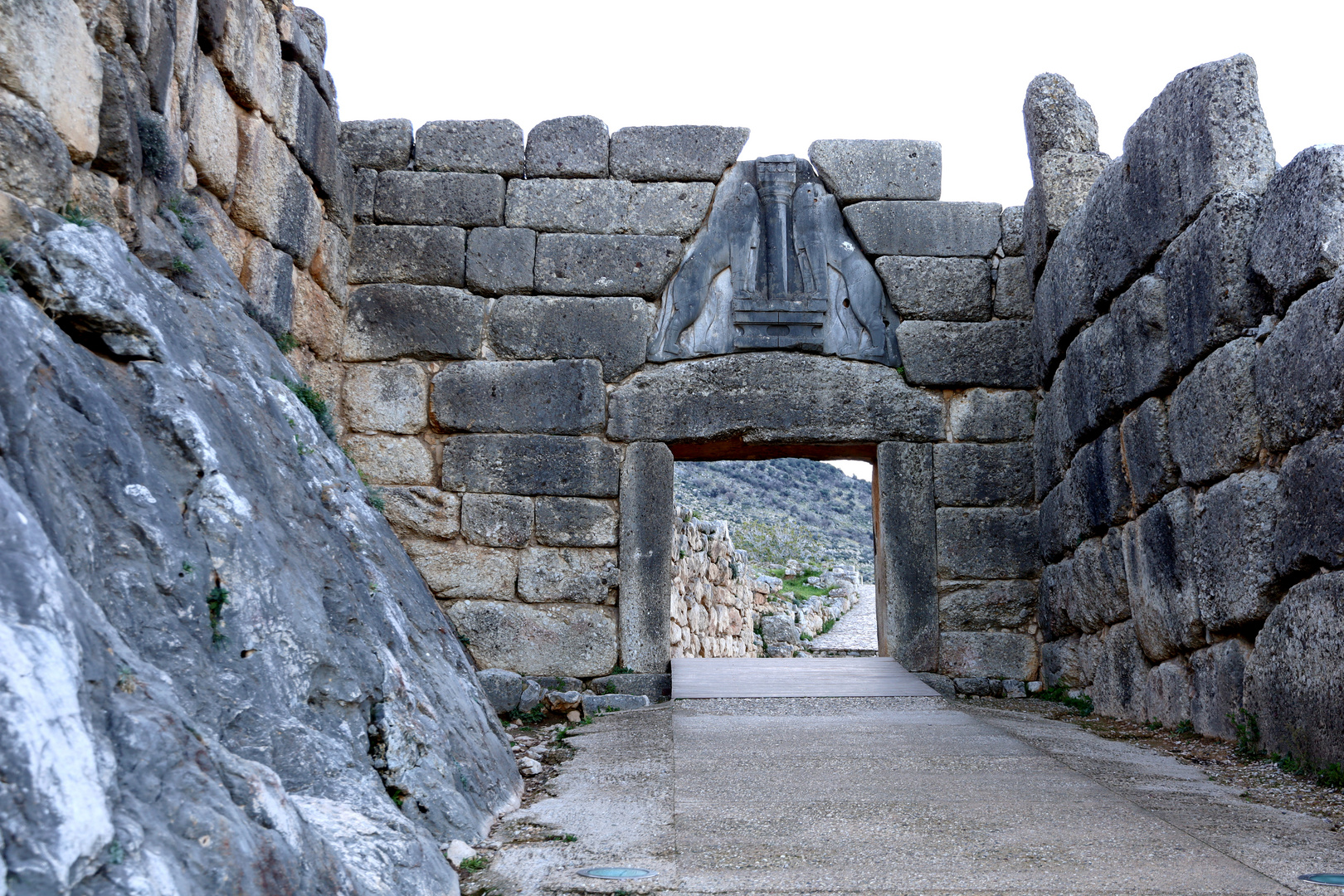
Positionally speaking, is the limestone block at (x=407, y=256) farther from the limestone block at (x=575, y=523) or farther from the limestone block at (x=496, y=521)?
the limestone block at (x=575, y=523)

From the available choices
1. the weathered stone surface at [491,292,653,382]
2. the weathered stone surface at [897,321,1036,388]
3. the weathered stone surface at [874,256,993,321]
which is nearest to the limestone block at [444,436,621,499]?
the weathered stone surface at [491,292,653,382]

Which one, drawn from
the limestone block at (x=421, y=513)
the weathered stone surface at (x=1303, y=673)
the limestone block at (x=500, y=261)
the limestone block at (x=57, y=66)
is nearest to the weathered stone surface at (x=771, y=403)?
the limestone block at (x=500, y=261)

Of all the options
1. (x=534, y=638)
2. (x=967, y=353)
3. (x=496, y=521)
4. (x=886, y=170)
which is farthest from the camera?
(x=886, y=170)

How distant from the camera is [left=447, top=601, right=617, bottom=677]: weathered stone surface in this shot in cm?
641

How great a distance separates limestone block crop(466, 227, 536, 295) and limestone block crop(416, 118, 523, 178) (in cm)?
45

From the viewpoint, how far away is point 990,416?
22.5 feet

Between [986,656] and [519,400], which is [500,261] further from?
[986,656]

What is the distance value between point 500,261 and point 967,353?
3.10 metres

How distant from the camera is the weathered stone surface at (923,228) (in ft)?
22.8

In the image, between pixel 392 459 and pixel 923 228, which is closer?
pixel 392 459

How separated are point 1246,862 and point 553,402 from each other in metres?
4.64

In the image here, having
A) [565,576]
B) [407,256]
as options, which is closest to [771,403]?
[565,576]

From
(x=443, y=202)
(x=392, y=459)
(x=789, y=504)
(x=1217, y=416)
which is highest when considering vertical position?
(x=789, y=504)

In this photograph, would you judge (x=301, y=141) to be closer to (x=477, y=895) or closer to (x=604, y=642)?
(x=604, y=642)
